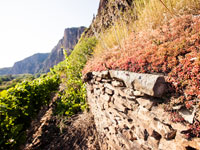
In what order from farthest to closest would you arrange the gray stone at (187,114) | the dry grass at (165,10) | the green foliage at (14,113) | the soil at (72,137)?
the green foliage at (14,113) < the soil at (72,137) < the dry grass at (165,10) < the gray stone at (187,114)

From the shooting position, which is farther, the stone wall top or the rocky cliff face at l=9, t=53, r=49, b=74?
the rocky cliff face at l=9, t=53, r=49, b=74

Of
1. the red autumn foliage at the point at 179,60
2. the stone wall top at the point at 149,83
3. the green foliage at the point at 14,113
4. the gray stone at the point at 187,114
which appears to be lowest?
the green foliage at the point at 14,113

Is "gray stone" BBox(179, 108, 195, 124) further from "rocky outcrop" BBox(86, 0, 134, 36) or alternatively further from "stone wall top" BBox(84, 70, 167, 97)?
"rocky outcrop" BBox(86, 0, 134, 36)

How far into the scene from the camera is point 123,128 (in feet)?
6.09

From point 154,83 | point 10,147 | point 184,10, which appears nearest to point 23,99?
point 10,147

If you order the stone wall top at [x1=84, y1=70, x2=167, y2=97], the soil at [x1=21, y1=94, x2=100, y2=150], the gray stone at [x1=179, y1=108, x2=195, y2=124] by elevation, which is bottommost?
the soil at [x1=21, y1=94, x2=100, y2=150]

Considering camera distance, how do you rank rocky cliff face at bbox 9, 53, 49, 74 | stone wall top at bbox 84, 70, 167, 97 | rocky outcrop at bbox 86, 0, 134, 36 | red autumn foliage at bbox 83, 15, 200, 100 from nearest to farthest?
red autumn foliage at bbox 83, 15, 200, 100
stone wall top at bbox 84, 70, 167, 97
rocky outcrop at bbox 86, 0, 134, 36
rocky cliff face at bbox 9, 53, 49, 74

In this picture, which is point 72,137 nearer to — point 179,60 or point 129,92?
point 129,92

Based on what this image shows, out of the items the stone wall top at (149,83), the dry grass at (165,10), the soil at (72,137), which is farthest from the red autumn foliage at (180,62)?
the soil at (72,137)

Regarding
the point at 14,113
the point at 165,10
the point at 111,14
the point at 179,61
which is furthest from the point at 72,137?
the point at 165,10

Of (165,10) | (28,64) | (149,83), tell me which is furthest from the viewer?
(28,64)

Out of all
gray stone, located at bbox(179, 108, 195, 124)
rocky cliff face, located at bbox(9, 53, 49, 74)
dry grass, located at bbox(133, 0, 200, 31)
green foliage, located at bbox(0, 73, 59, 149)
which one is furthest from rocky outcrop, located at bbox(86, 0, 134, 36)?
rocky cliff face, located at bbox(9, 53, 49, 74)

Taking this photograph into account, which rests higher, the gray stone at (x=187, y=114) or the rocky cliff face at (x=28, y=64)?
the rocky cliff face at (x=28, y=64)

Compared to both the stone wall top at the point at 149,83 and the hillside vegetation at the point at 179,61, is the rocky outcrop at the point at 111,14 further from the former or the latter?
the stone wall top at the point at 149,83
